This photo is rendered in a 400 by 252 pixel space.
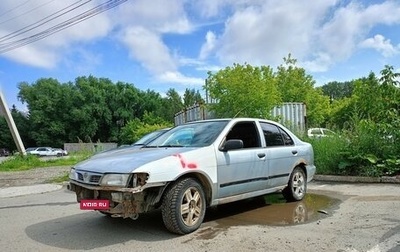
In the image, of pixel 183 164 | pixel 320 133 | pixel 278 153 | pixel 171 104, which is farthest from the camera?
pixel 171 104

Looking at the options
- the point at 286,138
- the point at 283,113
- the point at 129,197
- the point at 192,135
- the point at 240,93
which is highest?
the point at 240,93

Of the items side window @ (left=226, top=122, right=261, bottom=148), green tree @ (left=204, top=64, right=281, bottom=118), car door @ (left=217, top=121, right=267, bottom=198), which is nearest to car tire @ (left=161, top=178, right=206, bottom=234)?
car door @ (left=217, top=121, right=267, bottom=198)

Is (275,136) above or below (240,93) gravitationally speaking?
below

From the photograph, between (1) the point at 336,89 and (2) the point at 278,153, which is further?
(1) the point at 336,89

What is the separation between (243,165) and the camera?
6055 mm

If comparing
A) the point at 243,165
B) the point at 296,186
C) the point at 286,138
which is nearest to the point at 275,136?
the point at 286,138

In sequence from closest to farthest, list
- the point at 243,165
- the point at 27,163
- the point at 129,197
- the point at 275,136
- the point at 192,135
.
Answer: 1. the point at 129,197
2. the point at 243,165
3. the point at 192,135
4. the point at 275,136
5. the point at 27,163

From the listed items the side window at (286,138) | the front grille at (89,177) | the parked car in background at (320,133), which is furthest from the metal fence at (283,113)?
the front grille at (89,177)

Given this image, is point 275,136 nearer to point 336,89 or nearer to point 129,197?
point 129,197

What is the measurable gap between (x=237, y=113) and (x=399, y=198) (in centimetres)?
875

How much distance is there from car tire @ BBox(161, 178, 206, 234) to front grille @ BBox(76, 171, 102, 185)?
90 cm


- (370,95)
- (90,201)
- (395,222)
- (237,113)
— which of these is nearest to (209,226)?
(90,201)

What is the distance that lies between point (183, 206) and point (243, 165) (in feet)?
4.48

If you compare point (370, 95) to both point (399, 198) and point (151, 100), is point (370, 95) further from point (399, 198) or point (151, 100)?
point (151, 100)
